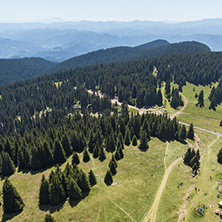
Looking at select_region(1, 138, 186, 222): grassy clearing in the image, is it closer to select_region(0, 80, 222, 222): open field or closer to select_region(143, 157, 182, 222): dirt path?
select_region(0, 80, 222, 222): open field

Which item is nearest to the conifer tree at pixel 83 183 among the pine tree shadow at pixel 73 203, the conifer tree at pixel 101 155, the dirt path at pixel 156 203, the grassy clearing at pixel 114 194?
the grassy clearing at pixel 114 194

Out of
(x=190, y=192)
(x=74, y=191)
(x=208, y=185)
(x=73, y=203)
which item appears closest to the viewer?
(x=73, y=203)

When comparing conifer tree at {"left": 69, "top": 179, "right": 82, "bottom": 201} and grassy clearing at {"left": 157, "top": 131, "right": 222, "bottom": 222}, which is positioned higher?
conifer tree at {"left": 69, "top": 179, "right": 82, "bottom": 201}

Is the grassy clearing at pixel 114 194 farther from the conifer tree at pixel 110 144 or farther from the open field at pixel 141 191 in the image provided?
the conifer tree at pixel 110 144

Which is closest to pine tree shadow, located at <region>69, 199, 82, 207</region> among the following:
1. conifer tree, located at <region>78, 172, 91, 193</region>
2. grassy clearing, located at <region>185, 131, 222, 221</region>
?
conifer tree, located at <region>78, 172, 91, 193</region>

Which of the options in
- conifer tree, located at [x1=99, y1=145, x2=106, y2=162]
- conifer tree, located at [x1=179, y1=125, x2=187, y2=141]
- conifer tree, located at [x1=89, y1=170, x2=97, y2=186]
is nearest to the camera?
conifer tree, located at [x1=89, y1=170, x2=97, y2=186]

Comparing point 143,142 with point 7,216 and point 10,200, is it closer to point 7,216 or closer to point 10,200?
point 10,200

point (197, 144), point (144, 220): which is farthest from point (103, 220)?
point (197, 144)

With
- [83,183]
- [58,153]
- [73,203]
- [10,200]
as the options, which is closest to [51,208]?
[73,203]
